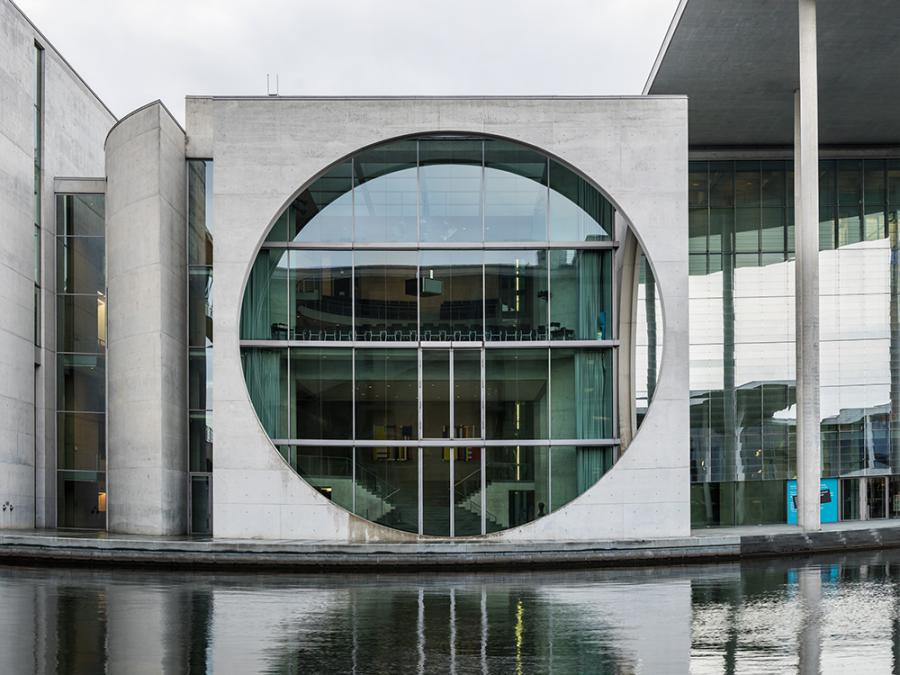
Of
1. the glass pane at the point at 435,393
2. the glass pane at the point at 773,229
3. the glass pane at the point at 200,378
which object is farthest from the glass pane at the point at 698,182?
the glass pane at the point at 200,378

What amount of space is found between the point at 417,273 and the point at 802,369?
30.7 ft

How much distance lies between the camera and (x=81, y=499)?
25766 millimetres

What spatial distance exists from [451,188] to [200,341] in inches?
286

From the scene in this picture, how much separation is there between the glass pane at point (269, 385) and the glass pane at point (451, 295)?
3.44 m

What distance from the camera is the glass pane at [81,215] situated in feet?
88.4

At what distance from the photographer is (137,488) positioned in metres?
23.6

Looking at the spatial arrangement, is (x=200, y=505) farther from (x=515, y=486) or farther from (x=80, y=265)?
(x=515, y=486)

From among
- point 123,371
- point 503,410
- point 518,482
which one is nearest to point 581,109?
point 503,410

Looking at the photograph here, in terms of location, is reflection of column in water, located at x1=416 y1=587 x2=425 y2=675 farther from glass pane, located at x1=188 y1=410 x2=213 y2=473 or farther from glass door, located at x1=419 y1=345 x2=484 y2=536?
glass pane, located at x1=188 y1=410 x2=213 y2=473

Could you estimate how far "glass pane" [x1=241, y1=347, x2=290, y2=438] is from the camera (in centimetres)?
2311

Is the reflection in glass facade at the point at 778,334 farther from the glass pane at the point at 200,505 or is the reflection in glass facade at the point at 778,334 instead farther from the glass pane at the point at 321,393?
the glass pane at the point at 200,505

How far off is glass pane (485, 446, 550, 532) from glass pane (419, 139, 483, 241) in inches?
203

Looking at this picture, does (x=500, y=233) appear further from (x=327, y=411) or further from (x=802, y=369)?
(x=802, y=369)

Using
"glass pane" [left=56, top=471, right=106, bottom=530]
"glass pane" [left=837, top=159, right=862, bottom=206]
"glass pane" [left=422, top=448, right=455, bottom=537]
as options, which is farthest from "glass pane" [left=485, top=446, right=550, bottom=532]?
"glass pane" [left=837, top=159, right=862, bottom=206]
